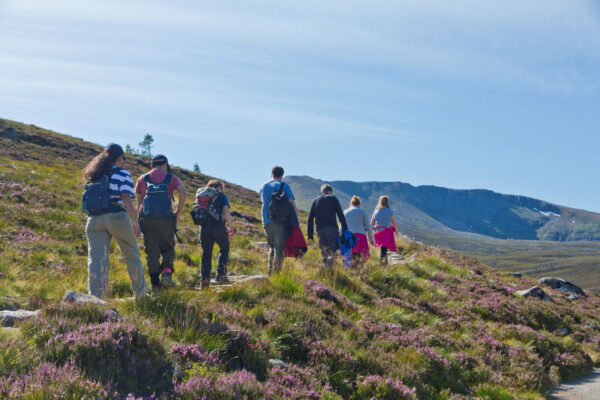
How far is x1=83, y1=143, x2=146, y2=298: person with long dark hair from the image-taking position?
6461 mm

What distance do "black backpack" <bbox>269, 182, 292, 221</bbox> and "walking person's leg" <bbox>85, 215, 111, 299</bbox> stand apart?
4.08m

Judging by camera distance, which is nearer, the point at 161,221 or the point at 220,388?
the point at 220,388

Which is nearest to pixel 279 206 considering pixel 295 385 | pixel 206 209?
pixel 206 209

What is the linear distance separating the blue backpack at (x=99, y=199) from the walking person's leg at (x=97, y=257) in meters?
0.23

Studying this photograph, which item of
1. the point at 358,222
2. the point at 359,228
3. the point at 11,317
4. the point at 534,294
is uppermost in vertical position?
the point at 358,222

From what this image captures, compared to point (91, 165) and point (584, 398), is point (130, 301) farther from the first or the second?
point (584, 398)

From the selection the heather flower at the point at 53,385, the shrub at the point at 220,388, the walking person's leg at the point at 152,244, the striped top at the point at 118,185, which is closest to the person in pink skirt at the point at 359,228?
the walking person's leg at the point at 152,244

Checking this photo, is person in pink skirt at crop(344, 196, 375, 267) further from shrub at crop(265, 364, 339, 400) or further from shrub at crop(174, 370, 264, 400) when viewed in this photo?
shrub at crop(174, 370, 264, 400)

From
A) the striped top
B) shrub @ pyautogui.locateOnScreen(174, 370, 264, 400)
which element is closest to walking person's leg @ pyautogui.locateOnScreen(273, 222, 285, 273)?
the striped top

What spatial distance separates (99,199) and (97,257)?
3.33 feet

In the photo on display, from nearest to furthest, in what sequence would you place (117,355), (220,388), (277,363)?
(220,388), (117,355), (277,363)

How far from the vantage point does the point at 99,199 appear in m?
6.36

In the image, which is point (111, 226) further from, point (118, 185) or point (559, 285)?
point (559, 285)

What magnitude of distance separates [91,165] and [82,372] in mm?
3744
